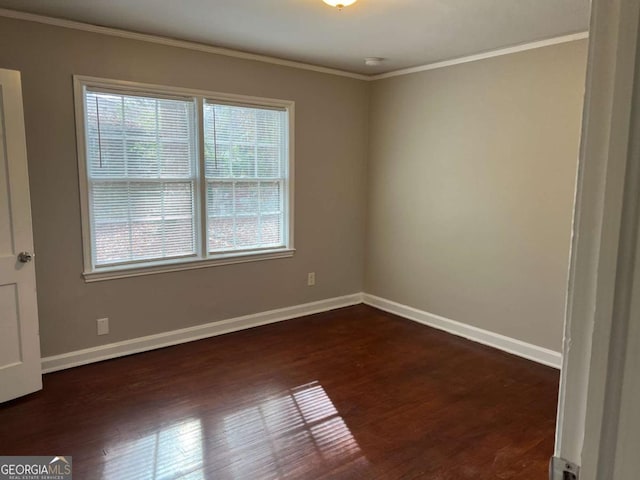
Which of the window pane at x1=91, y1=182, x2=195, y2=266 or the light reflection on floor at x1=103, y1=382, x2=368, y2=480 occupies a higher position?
the window pane at x1=91, y1=182, x2=195, y2=266

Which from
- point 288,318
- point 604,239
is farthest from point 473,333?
point 604,239

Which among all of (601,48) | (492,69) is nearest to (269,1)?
(492,69)

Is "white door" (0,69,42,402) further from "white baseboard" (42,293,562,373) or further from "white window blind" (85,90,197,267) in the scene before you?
"white window blind" (85,90,197,267)

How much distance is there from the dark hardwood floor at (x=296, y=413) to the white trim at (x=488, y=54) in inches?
96.3

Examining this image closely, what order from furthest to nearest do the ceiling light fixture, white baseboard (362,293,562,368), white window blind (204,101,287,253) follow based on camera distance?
white window blind (204,101,287,253), white baseboard (362,293,562,368), the ceiling light fixture

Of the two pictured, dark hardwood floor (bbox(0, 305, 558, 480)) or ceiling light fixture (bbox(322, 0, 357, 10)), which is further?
ceiling light fixture (bbox(322, 0, 357, 10))

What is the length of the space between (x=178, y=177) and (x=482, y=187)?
2586 millimetres

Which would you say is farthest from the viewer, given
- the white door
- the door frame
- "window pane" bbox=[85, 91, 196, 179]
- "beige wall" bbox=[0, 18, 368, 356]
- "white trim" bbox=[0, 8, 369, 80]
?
"window pane" bbox=[85, 91, 196, 179]

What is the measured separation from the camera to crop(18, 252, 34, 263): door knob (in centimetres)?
288

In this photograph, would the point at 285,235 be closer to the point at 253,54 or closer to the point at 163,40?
the point at 253,54

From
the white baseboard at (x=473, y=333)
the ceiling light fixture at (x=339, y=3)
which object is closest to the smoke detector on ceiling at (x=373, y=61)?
the ceiling light fixture at (x=339, y=3)

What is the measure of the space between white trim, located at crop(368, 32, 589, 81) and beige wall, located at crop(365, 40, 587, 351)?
1.6 inches

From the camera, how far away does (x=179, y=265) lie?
3.87 meters

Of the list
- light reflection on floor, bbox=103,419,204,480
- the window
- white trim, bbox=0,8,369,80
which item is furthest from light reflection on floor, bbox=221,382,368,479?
white trim, bbox=0,8,369,80
